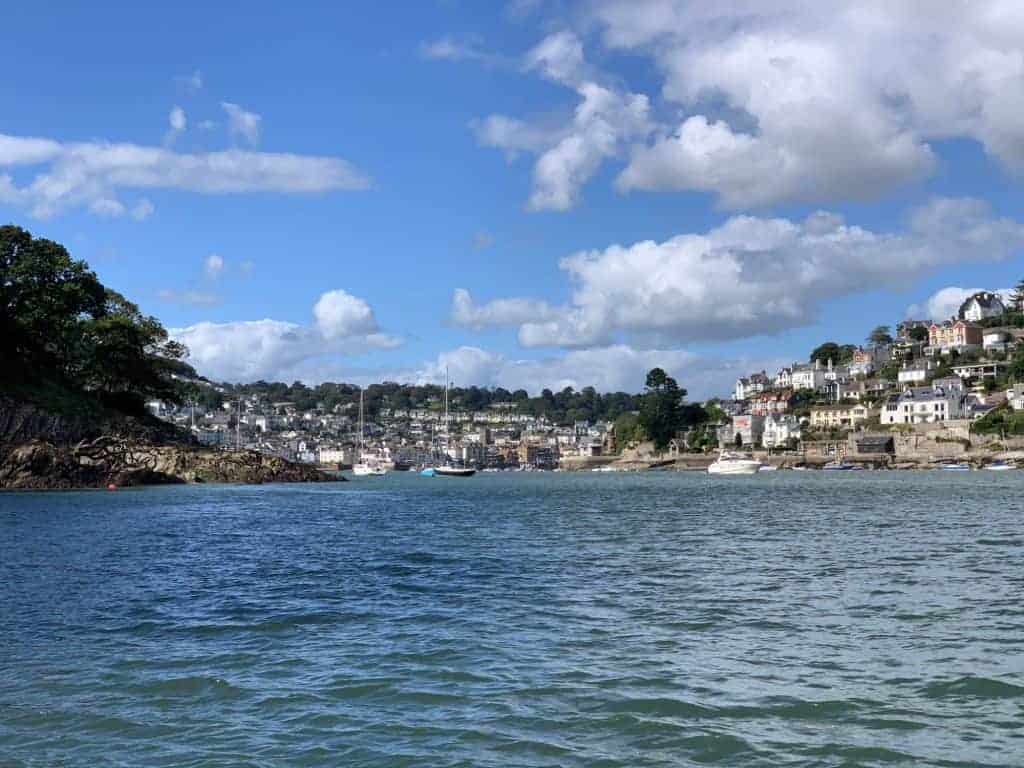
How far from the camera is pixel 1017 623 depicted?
647 inches

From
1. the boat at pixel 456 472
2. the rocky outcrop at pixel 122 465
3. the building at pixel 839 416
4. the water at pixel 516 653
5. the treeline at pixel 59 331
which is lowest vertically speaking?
the boat at pixel 456 472

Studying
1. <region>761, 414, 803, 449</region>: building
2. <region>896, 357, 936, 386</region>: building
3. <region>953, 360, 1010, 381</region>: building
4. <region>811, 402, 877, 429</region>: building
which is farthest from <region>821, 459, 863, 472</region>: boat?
<region>896, 357, 936, 386</region>: building

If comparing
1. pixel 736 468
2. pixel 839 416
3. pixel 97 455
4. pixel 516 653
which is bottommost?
pixel 736 468

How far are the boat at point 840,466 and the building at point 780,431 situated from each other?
76.7 feet

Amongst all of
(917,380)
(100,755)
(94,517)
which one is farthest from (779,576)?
(917,380)

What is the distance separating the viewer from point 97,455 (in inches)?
2913

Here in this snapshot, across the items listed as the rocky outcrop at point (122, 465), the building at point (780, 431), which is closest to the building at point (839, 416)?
the building at point (780, 431)

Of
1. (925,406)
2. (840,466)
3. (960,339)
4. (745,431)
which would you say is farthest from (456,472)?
(960,339)

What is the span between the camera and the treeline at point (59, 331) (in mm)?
79125

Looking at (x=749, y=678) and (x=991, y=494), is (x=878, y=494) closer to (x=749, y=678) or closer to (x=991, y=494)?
(x=991, y=494)

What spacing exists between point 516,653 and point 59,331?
77.7m

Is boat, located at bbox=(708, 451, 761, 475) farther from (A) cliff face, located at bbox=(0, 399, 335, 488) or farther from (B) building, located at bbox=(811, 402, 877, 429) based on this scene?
(A) cliff face, located at bbox=(0, 399, 335, 488)

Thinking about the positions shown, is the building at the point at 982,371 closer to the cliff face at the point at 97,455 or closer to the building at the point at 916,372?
the building at the point at 916,372

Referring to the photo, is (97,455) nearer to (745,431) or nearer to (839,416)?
(745,431)
